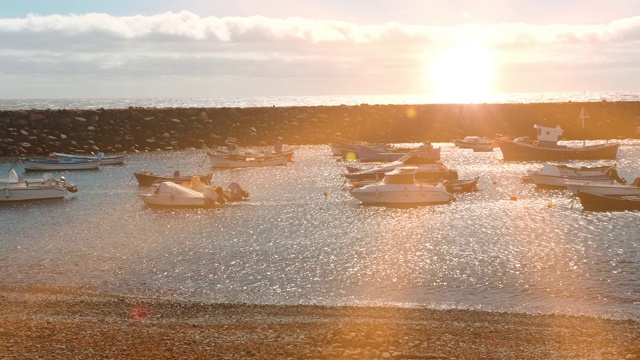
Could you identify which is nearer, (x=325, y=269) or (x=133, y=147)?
(x=325, y=269)

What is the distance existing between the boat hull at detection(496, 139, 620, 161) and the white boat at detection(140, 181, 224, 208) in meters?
38.3

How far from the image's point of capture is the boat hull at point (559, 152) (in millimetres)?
74312

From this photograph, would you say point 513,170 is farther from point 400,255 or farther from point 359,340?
point 359,340

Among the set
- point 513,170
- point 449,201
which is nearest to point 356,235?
point 449,201

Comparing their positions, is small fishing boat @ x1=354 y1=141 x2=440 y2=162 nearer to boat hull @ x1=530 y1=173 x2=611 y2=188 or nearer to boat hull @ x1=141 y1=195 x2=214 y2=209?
boat hull @ x1=530 y1=173 x2=611 y2=188

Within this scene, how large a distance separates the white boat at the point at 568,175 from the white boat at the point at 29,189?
101ft

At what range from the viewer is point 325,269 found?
95.7 ft

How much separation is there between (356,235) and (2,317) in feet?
58.9

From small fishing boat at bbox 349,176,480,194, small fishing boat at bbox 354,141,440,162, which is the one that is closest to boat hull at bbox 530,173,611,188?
small fishing boat at bbox 349,176,480,194

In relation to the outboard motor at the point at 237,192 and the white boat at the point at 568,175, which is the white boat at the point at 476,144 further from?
the outboard motor at the point at 237,192

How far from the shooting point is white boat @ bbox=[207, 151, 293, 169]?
233ft

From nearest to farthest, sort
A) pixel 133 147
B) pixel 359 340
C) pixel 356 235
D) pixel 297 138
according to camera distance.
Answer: pixel 359 340
pixel 356 235
pixel 133 147
pixel 297 138

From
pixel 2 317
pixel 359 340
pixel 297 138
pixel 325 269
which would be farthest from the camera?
pixel 297 138

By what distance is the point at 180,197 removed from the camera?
45.8 m
